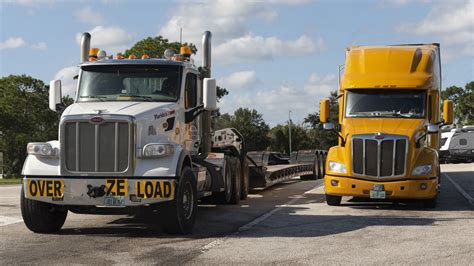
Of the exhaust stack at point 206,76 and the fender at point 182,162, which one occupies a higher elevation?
the exhaust stack at point 206,76

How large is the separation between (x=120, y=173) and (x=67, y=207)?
3.57 feet

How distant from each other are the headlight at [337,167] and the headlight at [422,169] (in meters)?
1.41

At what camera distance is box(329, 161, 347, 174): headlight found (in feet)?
44.0

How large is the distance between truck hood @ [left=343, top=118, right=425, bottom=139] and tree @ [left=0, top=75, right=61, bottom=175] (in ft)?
148

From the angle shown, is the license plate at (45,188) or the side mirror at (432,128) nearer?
the license plate at (45,188)

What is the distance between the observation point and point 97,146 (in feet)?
30.5

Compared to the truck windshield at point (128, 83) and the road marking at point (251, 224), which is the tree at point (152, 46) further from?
the truck windshield at point (128, 83)

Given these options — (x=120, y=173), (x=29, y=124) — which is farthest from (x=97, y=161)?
(x=29, y=124)

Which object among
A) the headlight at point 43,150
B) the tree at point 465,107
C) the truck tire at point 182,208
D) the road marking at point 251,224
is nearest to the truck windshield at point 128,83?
the headlight at point 43,150

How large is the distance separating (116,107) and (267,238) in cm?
308

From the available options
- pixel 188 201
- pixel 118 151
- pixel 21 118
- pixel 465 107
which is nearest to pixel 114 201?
pixel 118 151

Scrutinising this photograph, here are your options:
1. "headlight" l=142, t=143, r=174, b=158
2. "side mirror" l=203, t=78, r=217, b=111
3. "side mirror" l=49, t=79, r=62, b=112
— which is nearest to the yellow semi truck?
"side mirror" l=203, t=78, r=217, b=111

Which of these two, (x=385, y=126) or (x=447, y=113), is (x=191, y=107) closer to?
(x=385, y=126)

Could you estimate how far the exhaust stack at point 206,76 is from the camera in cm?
1293
